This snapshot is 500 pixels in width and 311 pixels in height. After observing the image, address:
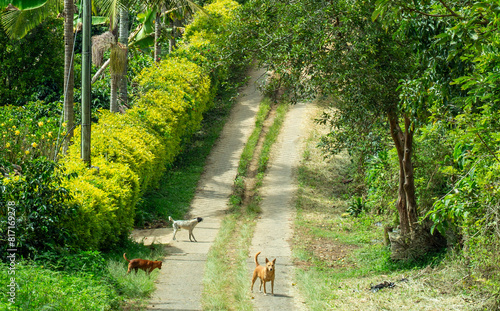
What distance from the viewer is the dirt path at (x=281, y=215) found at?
9.65m

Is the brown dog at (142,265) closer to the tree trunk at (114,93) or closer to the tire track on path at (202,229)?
the tire track on path at (202,229)

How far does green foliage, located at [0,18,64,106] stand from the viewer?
19.5 m

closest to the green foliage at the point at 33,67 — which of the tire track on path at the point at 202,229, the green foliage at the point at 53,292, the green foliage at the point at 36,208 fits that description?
the tire track on path at the point at 202,229

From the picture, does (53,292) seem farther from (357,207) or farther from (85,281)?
(357,207)

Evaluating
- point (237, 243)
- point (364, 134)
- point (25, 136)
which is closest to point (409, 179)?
point (364, 134)

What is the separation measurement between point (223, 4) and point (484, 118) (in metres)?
22.5

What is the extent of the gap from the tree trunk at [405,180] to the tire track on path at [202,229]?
3.11 metres

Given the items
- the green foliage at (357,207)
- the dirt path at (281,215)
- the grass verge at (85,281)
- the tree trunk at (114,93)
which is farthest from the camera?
the green foliage at (357,207)

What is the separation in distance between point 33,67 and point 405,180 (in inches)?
579

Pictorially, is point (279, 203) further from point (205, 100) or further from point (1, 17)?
point (1, 17)

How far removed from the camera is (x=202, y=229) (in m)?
14.1

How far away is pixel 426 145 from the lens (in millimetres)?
11523

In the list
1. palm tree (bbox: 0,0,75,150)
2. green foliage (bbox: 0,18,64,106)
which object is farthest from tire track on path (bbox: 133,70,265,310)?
green foliage (bbox: 0,18,64,106)

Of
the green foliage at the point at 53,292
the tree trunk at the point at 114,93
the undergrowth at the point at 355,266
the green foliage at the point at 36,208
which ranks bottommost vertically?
the undergrowth at the point at 355,266
